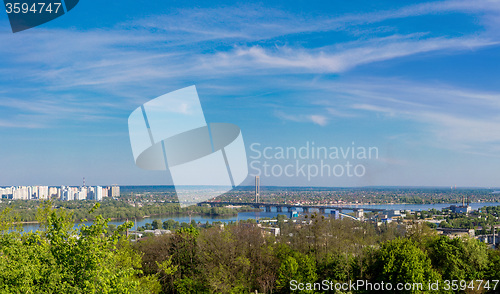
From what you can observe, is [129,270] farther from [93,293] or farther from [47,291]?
[47,291]

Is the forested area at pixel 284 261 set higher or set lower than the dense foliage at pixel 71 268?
lower

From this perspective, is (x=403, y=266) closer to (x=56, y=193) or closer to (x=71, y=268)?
(x=71, y=268)

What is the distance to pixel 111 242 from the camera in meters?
4.65

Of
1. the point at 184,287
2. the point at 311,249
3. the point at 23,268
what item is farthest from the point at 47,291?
the point at 311,249

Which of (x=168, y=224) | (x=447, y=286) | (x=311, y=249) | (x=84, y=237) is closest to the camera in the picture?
(x=84, y=237)

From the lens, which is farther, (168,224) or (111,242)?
(168,224)

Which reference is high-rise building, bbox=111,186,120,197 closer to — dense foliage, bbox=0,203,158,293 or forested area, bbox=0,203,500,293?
forested area, bbox=0,203,500,293

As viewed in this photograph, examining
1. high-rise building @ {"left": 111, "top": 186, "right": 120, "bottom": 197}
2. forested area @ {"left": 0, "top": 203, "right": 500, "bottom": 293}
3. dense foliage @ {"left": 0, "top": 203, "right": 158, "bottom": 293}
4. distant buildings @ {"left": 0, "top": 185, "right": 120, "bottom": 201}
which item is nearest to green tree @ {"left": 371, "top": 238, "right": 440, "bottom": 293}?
forested area @ {"left": 0, "top": 203, "right": 500, "bottom": 293}

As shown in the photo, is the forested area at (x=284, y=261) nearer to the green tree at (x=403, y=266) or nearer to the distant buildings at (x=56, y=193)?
the green tree at (x=403, y=266)

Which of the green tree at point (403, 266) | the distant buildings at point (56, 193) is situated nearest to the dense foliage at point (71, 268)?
the green tree at point (403, 266)

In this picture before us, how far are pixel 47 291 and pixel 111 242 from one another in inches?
31.6

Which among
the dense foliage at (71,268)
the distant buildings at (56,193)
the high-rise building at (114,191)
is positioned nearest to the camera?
the dense foliage at (71,268)

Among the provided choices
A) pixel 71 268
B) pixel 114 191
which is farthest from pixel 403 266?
pixel 114 191

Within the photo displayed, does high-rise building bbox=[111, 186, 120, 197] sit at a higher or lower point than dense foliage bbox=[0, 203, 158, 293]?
lower
